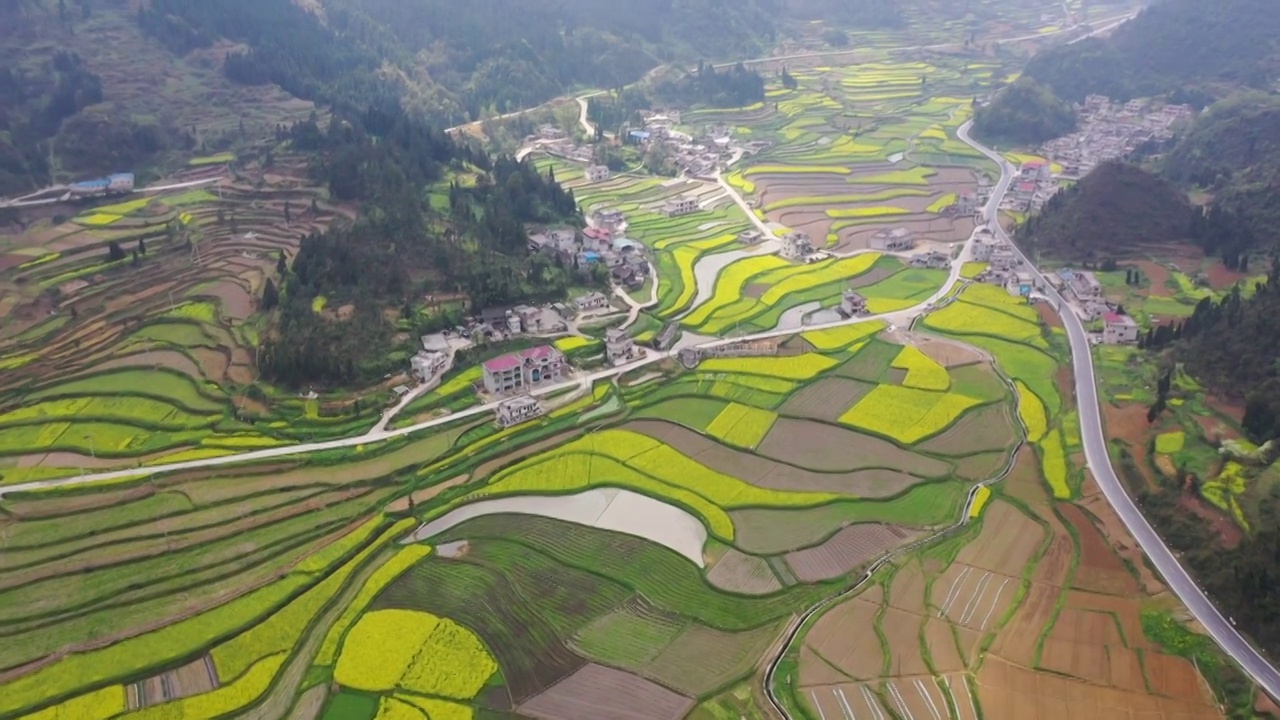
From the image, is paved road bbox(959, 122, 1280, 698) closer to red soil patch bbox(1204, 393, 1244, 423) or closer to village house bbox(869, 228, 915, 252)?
red soil patch bbox(1204, 393, 1244, 423)

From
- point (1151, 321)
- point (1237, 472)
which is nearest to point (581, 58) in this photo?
point (1151, 321)

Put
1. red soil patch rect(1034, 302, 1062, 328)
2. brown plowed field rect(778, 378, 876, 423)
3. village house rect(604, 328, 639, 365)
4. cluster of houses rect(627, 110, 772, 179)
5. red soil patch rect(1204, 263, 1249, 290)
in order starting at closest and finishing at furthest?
brown plowed field rect(778, 378, 876, 423) < village house rect(604, 328, 639, 365) < red soil patch rect(1034, 302, 1062, 328) < red soil patch rect(1204, 263, 1249, 290) < cluster of houses rect(627, 110, 772, 179)

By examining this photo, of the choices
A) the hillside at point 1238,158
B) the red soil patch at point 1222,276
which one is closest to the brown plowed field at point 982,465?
the red soil patch at point 1222,276

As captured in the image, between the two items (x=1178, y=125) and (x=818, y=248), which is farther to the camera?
(x=1178, y=125)

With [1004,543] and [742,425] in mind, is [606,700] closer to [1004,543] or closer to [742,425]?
[1004,543]

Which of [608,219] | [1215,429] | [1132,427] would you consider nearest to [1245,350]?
[1215,429]

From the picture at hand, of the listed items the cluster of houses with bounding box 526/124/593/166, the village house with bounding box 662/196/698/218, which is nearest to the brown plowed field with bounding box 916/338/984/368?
the village house with bounding box 662/196/698/218

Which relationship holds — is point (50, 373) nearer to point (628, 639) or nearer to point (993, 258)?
point (628, 639)

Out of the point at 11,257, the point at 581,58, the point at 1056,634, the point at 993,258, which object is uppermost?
the point at 581,58
